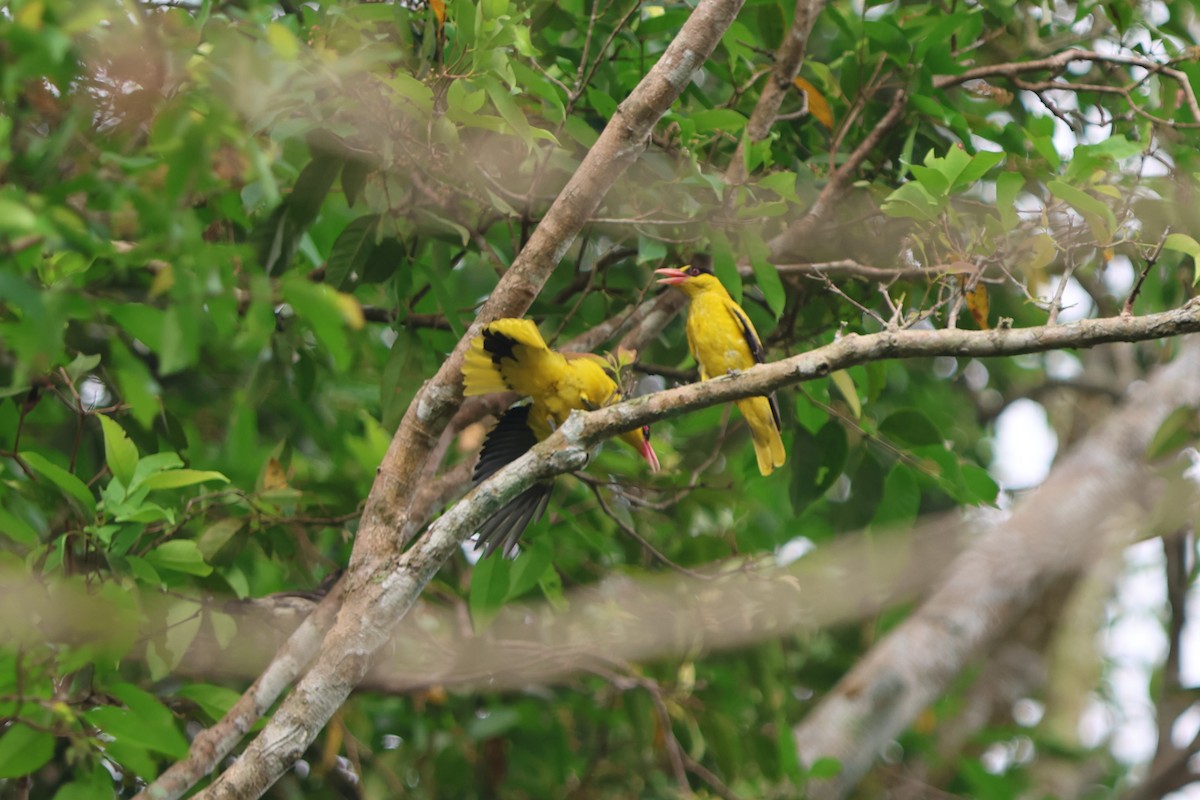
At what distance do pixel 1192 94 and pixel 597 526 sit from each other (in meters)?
2.48

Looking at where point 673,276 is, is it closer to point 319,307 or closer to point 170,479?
point 170,479

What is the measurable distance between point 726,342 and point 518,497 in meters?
0.97

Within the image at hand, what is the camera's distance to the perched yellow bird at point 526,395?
126 inches

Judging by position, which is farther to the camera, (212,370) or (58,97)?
(212,370)

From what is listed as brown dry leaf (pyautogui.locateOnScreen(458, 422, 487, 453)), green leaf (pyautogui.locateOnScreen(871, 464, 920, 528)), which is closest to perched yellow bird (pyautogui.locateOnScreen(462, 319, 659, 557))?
brown dry leaf (pyautogui.locateOnScreen(458, 422, 487, 453))

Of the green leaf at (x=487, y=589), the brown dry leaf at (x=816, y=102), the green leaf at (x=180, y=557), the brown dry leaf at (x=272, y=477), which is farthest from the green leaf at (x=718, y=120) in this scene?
the green leaf at (x=180, y=557)

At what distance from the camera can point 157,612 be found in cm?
318

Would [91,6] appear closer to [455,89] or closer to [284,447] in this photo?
[455,89]

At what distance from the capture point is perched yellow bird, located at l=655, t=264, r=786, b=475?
3793mm

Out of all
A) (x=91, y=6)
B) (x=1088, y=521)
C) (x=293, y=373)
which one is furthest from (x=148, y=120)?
(x=1088, y=521)

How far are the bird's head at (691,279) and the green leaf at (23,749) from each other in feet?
6.74

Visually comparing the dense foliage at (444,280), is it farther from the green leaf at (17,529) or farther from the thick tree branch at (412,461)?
the thick tree branch at (412,461)

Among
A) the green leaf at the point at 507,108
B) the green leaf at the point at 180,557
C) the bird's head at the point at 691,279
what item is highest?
the green leaf at the point at 507,108

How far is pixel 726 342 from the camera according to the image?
3850 mm
